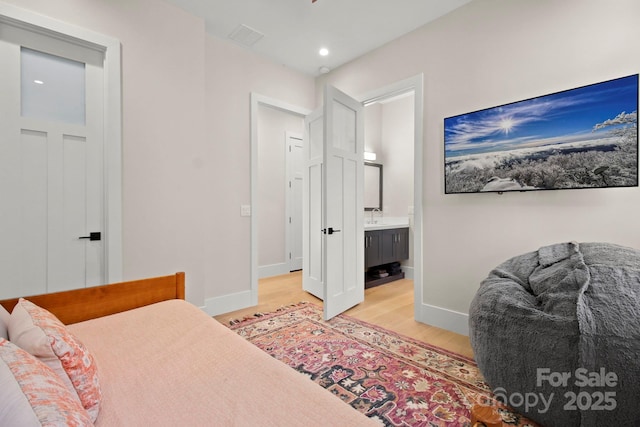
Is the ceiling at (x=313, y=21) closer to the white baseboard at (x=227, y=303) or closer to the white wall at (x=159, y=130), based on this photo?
the white wall at (x=159, y=130)

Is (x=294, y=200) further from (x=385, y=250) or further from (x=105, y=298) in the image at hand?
(x=105, y=298)

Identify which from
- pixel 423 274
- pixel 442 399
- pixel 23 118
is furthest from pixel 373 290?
pixel 23 118

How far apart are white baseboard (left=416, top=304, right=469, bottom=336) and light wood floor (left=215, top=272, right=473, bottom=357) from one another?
5 centimetres

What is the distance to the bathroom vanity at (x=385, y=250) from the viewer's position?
13.2 feet

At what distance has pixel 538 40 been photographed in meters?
2.18

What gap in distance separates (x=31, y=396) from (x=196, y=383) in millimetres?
454

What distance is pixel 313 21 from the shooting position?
2.78 metres

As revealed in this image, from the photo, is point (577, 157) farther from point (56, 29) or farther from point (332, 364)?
point (56, 29)

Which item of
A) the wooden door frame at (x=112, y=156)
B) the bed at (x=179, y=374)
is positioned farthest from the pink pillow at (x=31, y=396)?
the wooden door frame at (x=112, y=156)

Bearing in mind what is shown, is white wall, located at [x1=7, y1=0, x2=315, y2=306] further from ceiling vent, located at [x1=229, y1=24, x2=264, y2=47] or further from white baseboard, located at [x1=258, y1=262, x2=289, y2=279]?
white baseboard, located at [x1=258, y1=262, x2=289, y2=279]

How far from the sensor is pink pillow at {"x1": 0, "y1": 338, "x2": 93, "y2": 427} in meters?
0.54

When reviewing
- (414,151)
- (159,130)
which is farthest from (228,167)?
(414,151)

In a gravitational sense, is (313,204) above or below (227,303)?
above

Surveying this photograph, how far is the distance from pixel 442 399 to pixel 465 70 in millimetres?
2616
